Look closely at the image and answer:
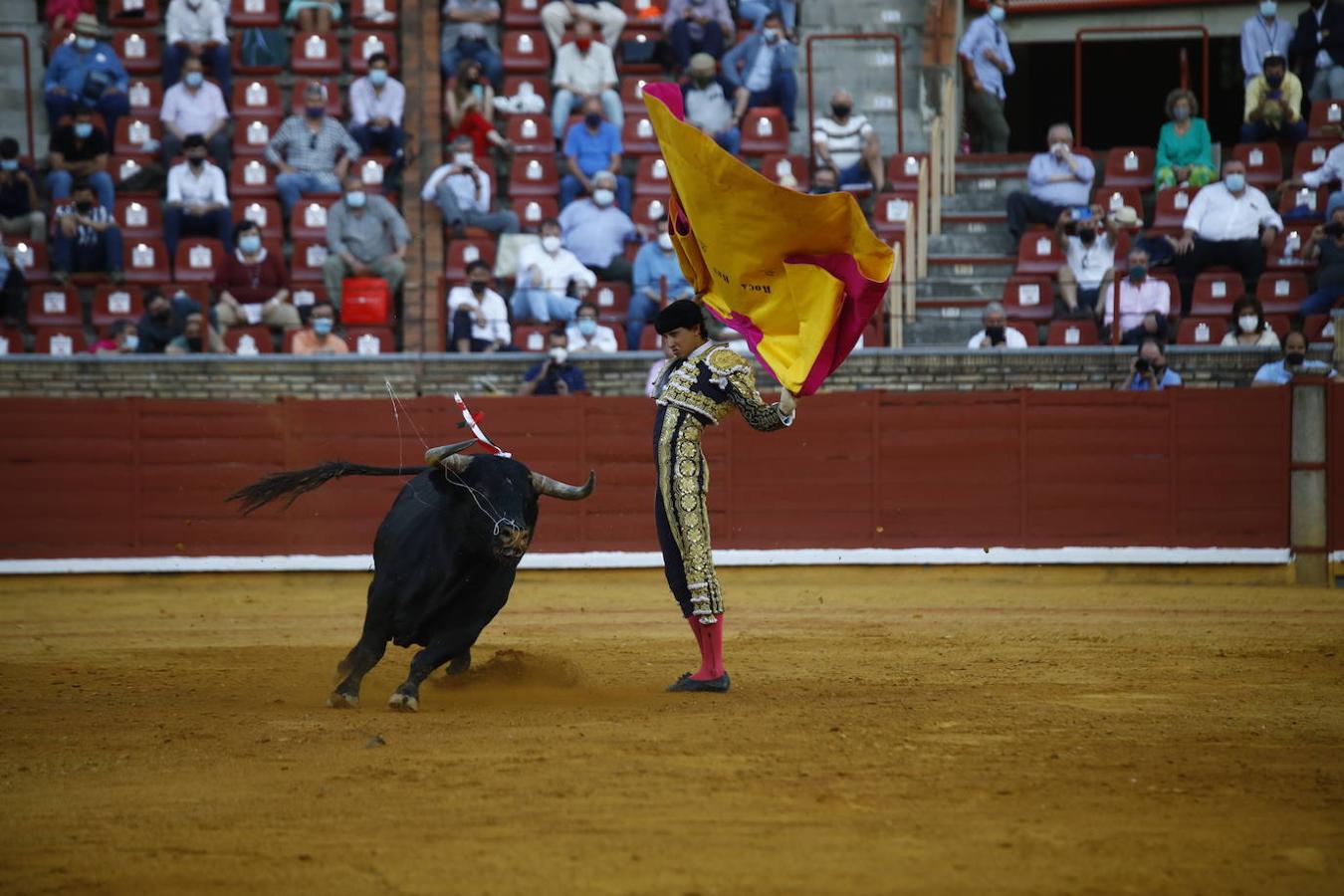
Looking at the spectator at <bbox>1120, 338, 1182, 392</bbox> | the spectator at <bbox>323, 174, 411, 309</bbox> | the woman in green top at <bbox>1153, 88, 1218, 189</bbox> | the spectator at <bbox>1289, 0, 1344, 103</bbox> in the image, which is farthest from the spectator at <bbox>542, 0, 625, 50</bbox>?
the spectator at <bbox>1289, 0, 1344, 103</bbox>

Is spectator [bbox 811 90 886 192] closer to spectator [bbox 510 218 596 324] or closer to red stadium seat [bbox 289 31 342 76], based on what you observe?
spectator [bbox 510 218 596 324]

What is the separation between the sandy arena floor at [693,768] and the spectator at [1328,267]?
4311 millimetres

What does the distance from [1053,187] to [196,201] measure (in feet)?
22.8

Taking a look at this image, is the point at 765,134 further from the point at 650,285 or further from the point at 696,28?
the point at 650,285

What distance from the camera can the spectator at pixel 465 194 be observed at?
45.7ft

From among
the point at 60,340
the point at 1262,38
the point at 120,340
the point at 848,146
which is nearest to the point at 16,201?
the point at 60,340

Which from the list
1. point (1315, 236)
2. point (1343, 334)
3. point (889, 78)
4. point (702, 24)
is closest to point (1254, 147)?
point (1315, 236)

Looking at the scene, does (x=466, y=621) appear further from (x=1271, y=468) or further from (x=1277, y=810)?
(x=1271, y=468)

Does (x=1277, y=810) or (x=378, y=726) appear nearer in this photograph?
(x=1277, y=810)

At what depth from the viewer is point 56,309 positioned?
44.7 feet

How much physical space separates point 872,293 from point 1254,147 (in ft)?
28.8

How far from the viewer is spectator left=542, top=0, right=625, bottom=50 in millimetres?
15188

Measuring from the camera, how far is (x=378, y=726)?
5688 millimetres

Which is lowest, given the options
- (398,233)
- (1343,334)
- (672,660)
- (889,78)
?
(672,660)
